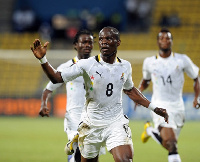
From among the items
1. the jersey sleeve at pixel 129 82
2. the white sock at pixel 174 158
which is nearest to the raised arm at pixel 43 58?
the jersey sleeve at pixel 129 82

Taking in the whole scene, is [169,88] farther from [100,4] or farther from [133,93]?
[100,4]

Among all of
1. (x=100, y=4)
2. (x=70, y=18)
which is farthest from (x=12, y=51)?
(x=100, y=4)

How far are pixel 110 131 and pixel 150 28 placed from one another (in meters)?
21.4

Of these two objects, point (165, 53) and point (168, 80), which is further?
point (165, 53)

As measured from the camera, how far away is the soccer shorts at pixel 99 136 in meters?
6.90

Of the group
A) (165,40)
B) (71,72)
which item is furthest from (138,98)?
(165,40)

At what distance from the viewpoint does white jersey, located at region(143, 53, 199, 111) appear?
31.6ft

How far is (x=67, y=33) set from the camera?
27.3 metres

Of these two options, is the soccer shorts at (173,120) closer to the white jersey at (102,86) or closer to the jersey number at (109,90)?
the white jersey at (102,86)

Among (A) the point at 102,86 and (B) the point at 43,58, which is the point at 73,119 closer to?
(A) the point at 102,86

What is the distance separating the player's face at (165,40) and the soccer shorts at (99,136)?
9.51 ft

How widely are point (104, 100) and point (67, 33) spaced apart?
20.6 meters

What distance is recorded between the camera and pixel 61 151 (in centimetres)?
1243

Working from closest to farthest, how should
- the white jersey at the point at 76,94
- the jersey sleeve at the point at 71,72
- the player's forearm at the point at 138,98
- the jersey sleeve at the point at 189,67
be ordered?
the jersey sleeve at the point at 71,72 < the player's forearm at the point at 138,98 < the white jersey at the point at 76,94 < the jersey sleeve at the point at 189,67
